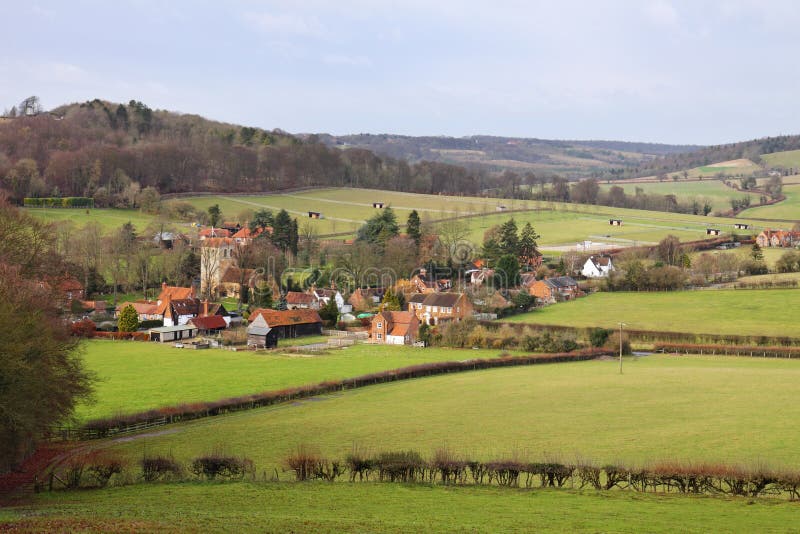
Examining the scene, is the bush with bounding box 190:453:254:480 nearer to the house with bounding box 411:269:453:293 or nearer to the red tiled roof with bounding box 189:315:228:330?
the red tiled roof with bounding box 189:315:228:330

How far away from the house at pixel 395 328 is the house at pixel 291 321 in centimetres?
508

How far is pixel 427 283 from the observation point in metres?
79.4

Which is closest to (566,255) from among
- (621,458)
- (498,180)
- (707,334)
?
(707,334)

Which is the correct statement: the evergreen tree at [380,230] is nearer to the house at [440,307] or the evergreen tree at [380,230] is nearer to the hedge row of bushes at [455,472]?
the house at [440,307]

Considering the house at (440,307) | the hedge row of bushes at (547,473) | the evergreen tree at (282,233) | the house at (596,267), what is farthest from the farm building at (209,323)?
the house at (596,267)

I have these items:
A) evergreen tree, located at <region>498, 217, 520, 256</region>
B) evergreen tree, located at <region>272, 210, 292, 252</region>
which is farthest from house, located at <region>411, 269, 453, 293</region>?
evergreen tree, located at <region>272, 210, 292, 252</region>

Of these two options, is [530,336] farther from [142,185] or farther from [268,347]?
[142,185]

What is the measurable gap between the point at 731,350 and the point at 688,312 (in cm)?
1231

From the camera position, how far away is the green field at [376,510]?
16141mm

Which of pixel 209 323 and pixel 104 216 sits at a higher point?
pixel 104 216

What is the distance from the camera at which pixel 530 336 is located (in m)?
53.8

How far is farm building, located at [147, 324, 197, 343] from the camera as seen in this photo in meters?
57.9

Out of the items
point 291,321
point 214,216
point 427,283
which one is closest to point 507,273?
point 427,283

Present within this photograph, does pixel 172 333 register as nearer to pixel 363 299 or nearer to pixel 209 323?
A: pixel 209 323
